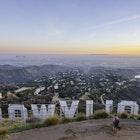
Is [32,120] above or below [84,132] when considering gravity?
below

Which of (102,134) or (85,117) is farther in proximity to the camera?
(85,117)

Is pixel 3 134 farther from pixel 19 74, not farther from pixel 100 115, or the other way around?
pixel 19 74

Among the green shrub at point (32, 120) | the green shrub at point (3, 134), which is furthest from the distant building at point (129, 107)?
the green shrub at point (3, 134)

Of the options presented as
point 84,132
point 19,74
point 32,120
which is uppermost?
point 84,132

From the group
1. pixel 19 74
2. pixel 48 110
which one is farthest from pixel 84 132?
pixel 19 74

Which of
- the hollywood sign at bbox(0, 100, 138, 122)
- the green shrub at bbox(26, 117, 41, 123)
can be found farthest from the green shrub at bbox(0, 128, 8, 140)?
the hollywood sign at bbox(0, 100, 138, 122)

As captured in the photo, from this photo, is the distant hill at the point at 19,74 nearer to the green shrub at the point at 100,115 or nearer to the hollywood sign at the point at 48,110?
the hollywood sign at the point at 48,110

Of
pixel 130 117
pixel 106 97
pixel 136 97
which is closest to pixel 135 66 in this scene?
pixel 136 97

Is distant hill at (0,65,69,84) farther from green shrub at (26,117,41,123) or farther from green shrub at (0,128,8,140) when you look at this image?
green shrub at (0,128,8,140)

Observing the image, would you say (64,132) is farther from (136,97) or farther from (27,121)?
(136,97)
